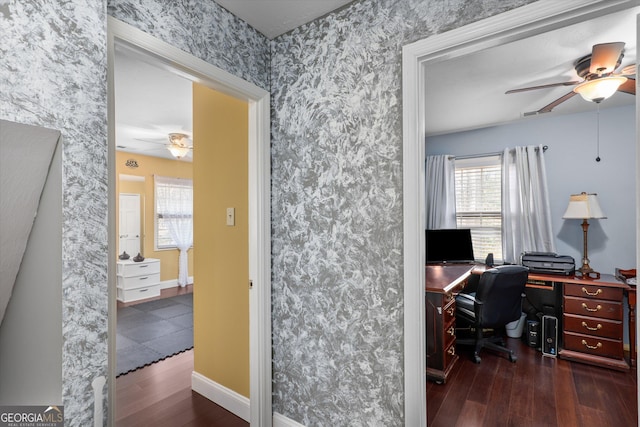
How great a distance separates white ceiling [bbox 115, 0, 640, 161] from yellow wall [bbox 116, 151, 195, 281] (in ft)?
4.39

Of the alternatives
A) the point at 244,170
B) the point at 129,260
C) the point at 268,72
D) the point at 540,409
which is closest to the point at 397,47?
the point at 268,72

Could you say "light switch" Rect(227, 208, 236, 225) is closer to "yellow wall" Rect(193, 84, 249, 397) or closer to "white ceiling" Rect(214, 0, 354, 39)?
"yellow wall" Rect(193, 84, 249, 397)

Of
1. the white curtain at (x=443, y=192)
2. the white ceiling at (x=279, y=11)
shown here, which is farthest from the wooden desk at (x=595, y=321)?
the white ceiling at (x=279, y=11)

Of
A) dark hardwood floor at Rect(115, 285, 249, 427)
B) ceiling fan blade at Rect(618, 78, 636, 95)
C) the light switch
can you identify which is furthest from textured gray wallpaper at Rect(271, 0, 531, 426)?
ceiling fan blade at Rect(618, 78, 636, 95)

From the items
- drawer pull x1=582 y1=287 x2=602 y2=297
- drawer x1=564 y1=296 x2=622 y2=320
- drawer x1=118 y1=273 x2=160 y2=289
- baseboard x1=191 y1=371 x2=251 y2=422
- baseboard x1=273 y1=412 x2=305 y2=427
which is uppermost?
drawer pull x1=582 y1=287 x2=602 y2=297

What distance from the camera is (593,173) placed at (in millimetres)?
3381

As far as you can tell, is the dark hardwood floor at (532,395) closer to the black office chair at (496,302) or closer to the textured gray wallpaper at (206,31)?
the black office chair at (496,302)

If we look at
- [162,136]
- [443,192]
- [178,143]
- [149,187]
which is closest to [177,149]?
[178,143]

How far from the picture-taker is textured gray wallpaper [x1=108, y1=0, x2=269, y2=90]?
52.6 inches

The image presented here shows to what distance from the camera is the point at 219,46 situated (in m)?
1.65

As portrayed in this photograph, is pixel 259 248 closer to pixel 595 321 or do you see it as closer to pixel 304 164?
pixel 304 164

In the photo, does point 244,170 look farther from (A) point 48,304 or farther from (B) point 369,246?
(A) point 48,304

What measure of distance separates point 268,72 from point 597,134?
3611mm

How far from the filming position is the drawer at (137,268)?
5055 millimetres
